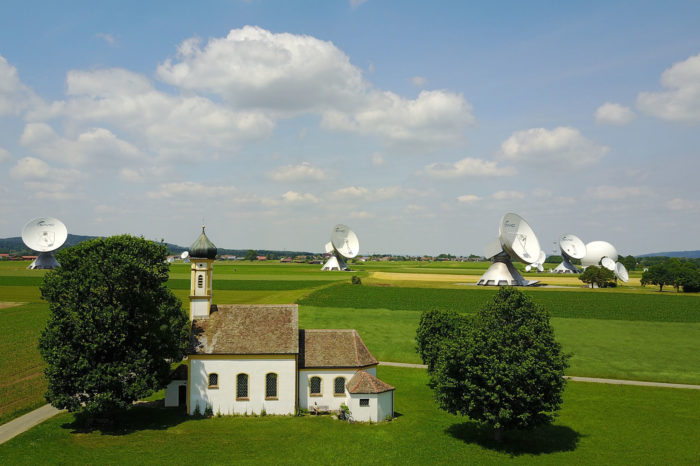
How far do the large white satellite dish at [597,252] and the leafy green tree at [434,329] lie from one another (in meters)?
145

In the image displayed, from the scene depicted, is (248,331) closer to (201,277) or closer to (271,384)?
(271,384)

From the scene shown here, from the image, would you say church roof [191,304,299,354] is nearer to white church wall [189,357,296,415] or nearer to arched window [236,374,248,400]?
white church wall [189,357,296,415]

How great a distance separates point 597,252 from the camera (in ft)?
555

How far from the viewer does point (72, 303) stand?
34281 mm

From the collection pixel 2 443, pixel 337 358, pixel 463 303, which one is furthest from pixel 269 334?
pixel 463 303

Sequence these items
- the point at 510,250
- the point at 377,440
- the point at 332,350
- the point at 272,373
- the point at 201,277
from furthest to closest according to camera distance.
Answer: the point at 510,250
the point at 201,277
the point at 332,350
the point at 272,373
the point at 377,440

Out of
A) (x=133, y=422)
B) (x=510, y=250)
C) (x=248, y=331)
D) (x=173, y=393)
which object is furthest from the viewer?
(x=510, y=250)

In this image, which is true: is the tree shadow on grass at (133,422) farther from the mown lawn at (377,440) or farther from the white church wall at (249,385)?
the white church wall at (249,385)

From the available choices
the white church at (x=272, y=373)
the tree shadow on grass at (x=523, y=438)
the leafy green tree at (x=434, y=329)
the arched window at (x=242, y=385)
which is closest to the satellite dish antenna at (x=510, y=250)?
the leafy green tree at (x=434, y=329)

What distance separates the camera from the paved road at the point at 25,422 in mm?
32031

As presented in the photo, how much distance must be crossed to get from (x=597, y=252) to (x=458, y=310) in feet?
372

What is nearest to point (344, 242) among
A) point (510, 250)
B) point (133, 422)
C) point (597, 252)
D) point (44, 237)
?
point (510, 250)

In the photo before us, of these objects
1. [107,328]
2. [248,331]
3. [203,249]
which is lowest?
[248,331]

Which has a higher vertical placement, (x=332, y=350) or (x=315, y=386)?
(x=332, y=350)
